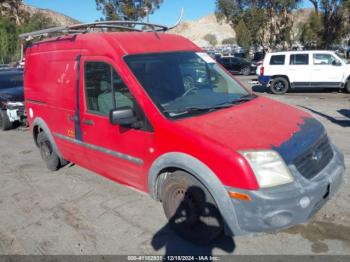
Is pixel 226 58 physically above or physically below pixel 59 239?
above

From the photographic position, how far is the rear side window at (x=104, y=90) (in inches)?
A: 156

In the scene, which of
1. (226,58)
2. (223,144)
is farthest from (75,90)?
(226,58)

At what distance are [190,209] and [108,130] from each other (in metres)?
1.33

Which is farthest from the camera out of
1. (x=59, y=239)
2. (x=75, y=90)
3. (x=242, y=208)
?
(x=75, y=90)

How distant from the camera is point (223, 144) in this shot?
10.3ft

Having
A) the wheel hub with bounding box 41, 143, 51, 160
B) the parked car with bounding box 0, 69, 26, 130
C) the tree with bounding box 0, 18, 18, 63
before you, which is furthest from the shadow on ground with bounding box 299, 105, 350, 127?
the tree with bounding box 0, 18, 18, 63

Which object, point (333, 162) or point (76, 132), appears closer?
point (333, 162)

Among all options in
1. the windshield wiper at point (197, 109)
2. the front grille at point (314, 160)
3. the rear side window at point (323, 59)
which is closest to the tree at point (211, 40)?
the rear side window at point (323, 59)

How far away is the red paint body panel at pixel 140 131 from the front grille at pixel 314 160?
0.25 m

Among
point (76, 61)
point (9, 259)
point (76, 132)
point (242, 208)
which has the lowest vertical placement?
point (9, 259)

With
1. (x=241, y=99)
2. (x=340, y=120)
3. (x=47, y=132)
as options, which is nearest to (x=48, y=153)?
(x=47, y=132)

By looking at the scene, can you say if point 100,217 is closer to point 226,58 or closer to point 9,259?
point 9,259

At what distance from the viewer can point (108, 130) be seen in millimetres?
4172

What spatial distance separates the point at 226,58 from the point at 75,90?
2268cm
